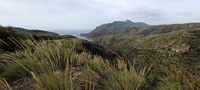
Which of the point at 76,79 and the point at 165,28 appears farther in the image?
the point at 165,28

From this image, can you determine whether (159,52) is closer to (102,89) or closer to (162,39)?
(162,39)

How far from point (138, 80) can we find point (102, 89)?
0.68 m

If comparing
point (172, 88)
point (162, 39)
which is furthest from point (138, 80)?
point (162, 39)

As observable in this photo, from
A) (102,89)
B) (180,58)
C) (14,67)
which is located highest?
(14,67)

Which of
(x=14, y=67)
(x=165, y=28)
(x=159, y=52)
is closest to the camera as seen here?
(x=14, y=67)

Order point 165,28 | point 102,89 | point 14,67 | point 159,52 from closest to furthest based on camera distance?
point 102,89 < point 14,67 < point 159,52 < point 165,28

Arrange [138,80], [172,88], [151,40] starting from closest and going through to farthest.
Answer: [172,88] → [138,80] → [151,40]

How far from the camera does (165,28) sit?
18588 cm

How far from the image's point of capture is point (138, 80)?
2.21 m

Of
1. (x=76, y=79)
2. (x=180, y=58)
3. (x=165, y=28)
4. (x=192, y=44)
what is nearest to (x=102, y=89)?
(x=76, y=79)

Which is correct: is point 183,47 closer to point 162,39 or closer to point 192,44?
point 192,44

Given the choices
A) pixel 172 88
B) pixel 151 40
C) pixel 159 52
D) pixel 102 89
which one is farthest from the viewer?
pixel 151 40

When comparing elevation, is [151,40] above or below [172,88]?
below

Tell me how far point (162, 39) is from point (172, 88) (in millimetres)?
109950
